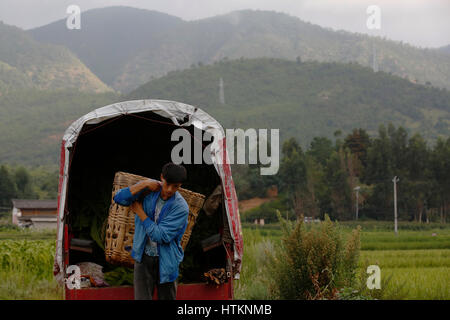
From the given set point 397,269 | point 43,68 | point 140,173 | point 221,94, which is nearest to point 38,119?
point 221,94

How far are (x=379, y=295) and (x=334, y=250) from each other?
98 cm

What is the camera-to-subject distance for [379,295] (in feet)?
28.5

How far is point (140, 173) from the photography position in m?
8.94

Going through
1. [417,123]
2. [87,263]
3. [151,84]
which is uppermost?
[151,84]

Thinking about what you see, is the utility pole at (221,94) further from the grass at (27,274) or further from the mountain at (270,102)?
the grass at (27,274)

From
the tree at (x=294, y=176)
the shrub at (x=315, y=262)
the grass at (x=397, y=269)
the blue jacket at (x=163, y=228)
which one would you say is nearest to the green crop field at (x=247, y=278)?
the grass at (x=397, y=269)

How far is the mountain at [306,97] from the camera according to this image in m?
107

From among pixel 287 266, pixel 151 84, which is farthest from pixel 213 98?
pixel 287 266

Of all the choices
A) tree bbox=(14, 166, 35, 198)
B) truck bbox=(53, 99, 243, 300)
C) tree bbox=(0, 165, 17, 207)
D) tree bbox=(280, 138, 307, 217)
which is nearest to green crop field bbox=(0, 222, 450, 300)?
truck bbox=(53, 99, 243, 300)

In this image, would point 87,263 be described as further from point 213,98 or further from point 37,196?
point 213,98

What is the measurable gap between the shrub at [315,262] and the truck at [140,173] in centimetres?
106

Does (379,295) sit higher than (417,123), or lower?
lower

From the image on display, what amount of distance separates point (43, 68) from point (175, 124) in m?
183
